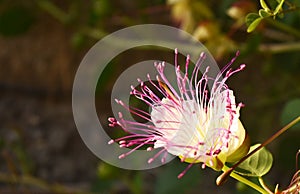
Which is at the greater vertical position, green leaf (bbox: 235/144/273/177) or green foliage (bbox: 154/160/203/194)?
Answer: green foliage (bbox: 154/160/203/194)

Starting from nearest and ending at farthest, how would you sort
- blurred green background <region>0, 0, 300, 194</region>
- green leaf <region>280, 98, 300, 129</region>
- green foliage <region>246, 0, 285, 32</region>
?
green foliage <region>246, 0, 285, 32</region> < green leaf <region>280, 98, 300, 129</region> < blurred green background <region>0, 0, 300, 194</region>

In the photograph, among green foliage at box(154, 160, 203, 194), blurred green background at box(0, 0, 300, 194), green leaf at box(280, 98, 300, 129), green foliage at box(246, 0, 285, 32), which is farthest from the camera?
blurred green background at box(0, 0, 300, 194)

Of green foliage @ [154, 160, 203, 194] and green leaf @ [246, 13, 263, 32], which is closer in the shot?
green leaf @ [246, 13, 263, 32]

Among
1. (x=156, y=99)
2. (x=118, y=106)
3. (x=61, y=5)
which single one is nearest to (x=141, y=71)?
(x=118, y=106)

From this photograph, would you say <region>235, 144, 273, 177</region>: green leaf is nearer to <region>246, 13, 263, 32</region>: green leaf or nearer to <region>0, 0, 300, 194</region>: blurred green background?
<region>246, 13, 263, 32</region>: green leaf

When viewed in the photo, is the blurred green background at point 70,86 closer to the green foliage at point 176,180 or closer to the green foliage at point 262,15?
the green foliage at point 176,180

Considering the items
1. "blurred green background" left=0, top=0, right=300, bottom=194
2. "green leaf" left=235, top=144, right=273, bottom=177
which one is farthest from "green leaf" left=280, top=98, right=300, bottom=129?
"blurred green background" left=0, top=0, right=300, bottom=194

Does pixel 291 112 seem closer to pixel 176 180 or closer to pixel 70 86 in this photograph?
pixel 176 180

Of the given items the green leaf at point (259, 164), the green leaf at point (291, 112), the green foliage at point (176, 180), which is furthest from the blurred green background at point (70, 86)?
the green leaf at point (259, 164)

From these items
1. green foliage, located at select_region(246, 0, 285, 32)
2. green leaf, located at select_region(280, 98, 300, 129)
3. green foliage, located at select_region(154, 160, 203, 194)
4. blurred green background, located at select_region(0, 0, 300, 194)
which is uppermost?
blurred green background, located at select_region(0, 0, 300, 194)
